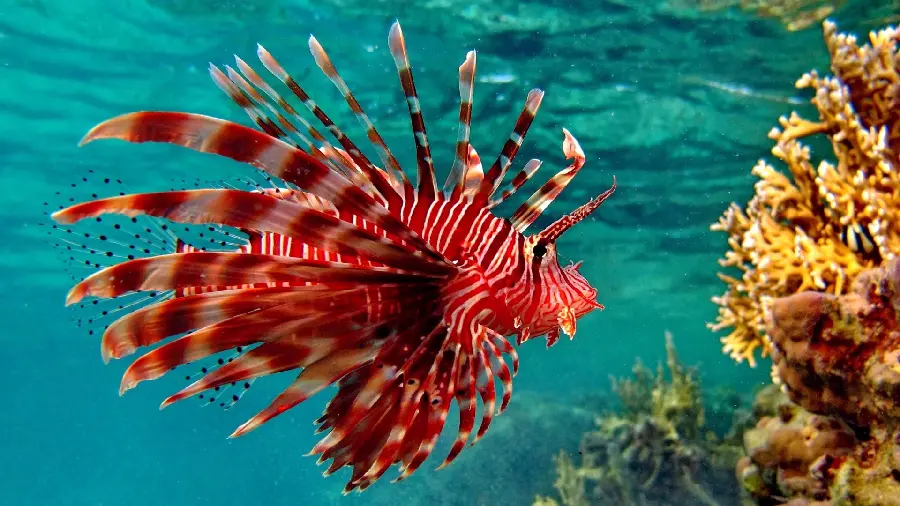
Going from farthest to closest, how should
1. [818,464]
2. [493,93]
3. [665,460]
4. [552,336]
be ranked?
1. [493,93]
2. [665,460]
3. [818,464]
4. [552,336]

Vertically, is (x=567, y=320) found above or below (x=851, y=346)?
below

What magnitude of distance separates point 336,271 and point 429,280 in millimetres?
A: 339

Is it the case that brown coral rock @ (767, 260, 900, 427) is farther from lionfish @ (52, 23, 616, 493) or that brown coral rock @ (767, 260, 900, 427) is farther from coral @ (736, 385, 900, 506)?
lionfish @ (52, 23, 616, 493)

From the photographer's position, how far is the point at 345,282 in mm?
1750

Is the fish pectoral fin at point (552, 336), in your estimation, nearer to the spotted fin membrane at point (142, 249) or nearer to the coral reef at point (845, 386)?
the spotted fin membrane at point (142, 249)

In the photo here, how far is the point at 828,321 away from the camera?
111 inches

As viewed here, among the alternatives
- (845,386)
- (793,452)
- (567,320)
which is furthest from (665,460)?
(567,320)

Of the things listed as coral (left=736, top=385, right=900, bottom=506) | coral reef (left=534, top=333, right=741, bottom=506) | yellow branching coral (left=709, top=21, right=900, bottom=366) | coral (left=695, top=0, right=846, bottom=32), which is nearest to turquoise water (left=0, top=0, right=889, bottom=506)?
coral (left=695, top=0, right=846, bottom=32)

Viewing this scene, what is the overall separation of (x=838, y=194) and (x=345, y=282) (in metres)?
3.26

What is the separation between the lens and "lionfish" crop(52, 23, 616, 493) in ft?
5.00

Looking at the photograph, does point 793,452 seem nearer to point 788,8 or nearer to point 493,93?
point 788,8

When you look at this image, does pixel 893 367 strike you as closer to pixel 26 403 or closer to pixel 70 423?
pixel 26 403

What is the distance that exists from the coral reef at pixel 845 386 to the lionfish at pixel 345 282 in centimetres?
142

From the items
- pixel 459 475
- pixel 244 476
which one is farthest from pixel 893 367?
pixel 244 476
